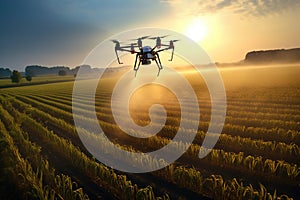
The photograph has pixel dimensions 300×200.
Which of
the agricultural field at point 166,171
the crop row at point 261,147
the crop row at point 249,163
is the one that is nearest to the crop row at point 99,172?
the agricultural field at point 166,171

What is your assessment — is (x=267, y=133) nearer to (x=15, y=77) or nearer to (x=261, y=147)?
(x=261, y=147)

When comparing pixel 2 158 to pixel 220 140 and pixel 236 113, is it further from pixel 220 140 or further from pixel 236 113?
pixel 236 113

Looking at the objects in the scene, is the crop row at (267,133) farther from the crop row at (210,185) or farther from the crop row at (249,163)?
the crop row at (210,185)

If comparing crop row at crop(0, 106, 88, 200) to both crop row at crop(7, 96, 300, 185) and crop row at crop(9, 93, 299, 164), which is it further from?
crop row at crop(9, 93, 299, 164)

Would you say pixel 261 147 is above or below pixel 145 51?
below

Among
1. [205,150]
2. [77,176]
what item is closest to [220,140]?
[205,150]

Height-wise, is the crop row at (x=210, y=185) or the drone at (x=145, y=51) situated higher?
the drone at (x=145, y=51)

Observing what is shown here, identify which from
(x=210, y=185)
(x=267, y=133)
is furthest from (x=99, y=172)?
(x=267, y=133)

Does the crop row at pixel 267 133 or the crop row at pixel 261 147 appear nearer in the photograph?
the crop row at pixel 261 147

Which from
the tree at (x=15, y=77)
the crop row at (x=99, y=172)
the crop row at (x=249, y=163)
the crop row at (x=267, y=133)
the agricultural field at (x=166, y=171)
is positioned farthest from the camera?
the tree at (x=15, y=77)

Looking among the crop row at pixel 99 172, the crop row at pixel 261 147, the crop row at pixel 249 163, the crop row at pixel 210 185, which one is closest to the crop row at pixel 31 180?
the crop row at pixel 99 172

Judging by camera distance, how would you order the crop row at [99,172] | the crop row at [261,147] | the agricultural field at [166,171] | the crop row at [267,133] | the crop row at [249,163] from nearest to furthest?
the crop row at [99,172] → the agricultural field at [166,171] → the crop row at [249,163] → the crop row at [261,147] → the crop row at [267,133]

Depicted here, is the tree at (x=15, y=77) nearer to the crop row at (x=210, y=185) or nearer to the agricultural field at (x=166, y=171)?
the agricultural field at (x=166, y=171)
